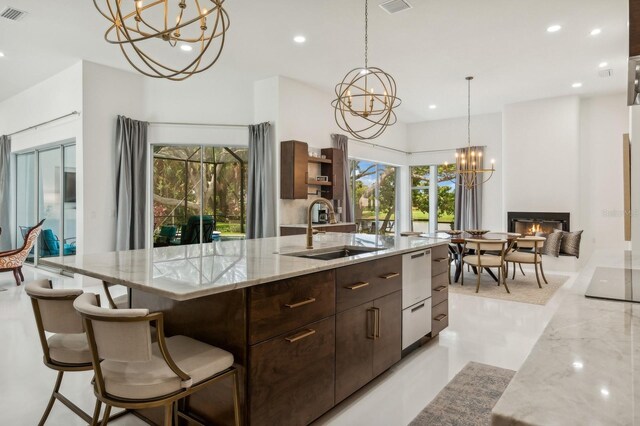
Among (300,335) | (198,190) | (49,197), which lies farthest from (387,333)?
(49,197)

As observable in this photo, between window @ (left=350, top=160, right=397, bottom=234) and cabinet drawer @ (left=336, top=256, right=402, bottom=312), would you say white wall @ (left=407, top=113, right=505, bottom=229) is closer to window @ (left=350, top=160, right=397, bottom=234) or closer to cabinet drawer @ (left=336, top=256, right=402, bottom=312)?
window @ (left=350, top=160, right=397, bottom=234)

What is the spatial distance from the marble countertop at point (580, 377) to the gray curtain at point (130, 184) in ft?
Answer: 19.8

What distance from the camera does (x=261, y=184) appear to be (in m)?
6.31

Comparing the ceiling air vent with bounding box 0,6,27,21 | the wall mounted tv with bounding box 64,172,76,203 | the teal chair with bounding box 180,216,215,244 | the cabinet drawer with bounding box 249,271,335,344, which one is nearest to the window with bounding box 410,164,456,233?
the teal chair with bounding box 180,216,215,244

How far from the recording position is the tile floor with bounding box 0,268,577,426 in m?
2.30

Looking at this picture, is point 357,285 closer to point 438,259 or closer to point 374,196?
point 438,259

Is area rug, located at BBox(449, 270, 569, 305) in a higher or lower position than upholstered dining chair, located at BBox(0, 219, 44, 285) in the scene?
lower

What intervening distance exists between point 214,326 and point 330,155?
5.25 meters

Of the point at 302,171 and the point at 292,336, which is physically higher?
the point at 302,171

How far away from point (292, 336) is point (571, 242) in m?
6.49

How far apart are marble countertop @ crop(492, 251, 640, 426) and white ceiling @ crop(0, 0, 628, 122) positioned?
3.85 meters

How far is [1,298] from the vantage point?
5.13 meters

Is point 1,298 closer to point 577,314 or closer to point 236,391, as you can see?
point 236,391

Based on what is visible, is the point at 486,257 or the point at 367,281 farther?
the point at 486,257
